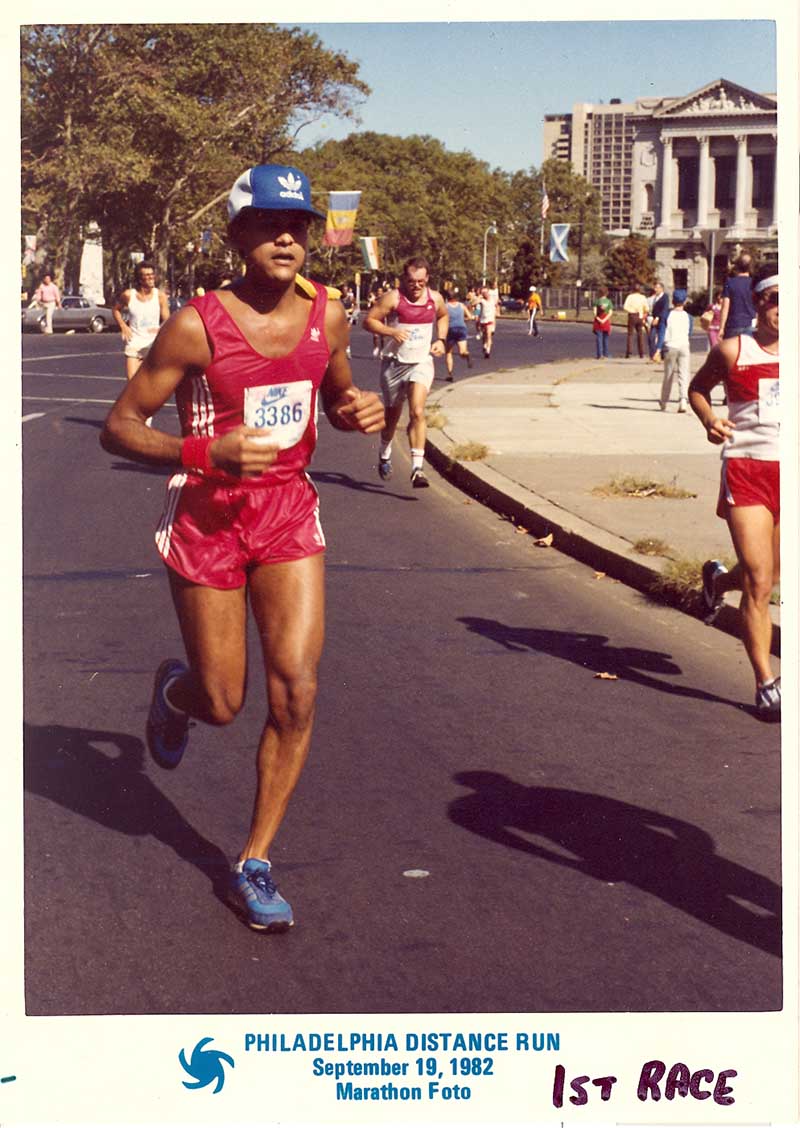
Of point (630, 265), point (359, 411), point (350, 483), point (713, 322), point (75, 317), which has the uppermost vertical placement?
point (630, 265)

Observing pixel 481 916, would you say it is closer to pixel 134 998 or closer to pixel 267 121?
pixel 134 998

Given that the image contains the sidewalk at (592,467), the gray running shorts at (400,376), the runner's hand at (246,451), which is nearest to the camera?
the runner's hand at (246,451)

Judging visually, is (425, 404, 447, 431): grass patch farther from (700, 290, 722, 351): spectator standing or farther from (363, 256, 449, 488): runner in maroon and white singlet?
(363, 256, 449, 488): runner in maroon and white singlet

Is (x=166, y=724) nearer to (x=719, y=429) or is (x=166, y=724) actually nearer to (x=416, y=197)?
(x=719, y=429)

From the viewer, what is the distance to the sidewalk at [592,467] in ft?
34.7

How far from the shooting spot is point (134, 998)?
168 inches

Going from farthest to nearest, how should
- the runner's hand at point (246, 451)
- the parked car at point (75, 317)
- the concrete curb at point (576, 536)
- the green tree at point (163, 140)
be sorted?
the parked car at point (75, 317), the green tree at point (163, 140), the concrete curb at point (576, 536), the runner's hand at point (246, 451)

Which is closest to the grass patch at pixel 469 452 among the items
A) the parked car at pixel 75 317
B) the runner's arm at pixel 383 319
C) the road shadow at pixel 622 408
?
the runner's arm at pixel 383 319

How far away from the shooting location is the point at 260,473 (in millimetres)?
4195

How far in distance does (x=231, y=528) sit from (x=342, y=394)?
47 centimetres

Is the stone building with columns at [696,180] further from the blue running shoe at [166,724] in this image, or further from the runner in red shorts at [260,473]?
the runner in red shorts at [260,473]

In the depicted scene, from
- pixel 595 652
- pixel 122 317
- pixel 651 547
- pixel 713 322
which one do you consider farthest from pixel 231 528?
pixel 713 322

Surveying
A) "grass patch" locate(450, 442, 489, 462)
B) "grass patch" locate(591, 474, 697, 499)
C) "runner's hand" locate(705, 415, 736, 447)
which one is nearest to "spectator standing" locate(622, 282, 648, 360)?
"grass patch" locate(450, 442, 489, 462)

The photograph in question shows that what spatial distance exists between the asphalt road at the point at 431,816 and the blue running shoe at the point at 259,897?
0.14 feet
